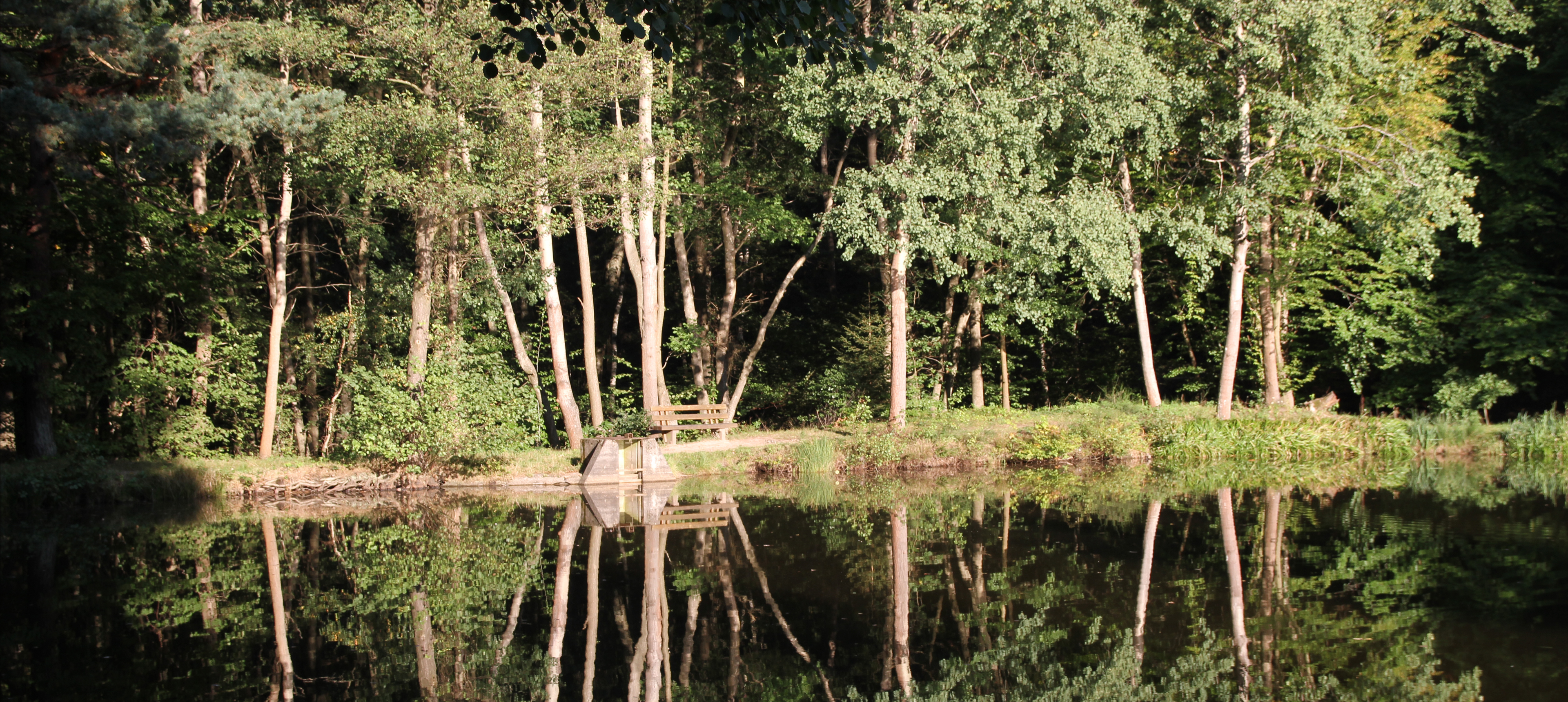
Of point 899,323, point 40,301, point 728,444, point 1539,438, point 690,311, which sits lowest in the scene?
point 1539,438

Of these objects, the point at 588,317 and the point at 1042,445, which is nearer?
the point at 1042,445

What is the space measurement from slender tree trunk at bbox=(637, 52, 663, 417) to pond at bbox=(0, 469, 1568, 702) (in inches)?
227

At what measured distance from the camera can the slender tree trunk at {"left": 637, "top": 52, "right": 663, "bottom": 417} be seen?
65.9 feet

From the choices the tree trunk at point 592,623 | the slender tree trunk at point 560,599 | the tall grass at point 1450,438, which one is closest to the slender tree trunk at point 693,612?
the tree trunk at point 592,623

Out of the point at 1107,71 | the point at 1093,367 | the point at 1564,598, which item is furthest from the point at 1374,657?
the point at 1093,367

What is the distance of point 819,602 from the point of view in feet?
31.3

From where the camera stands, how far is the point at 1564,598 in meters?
8.68

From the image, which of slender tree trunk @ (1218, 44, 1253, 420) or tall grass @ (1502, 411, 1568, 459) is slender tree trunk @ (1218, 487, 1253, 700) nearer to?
slender tree trunk @ (1218, 44, 1253, 420)

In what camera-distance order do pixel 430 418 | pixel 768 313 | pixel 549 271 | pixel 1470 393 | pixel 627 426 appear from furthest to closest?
pixel 768 313 < pixel 1470 393 < pixel 627 426 < pixel 549 271 < pixel 430 418

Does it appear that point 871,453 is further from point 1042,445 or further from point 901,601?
point 901,601

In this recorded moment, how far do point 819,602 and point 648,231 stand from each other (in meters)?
12.1

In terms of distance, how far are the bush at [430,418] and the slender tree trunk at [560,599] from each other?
377 centimetres

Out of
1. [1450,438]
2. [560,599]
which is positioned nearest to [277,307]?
[560,599]

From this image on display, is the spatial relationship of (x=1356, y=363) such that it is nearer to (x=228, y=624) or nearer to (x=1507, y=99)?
(x=1507, y=99)
